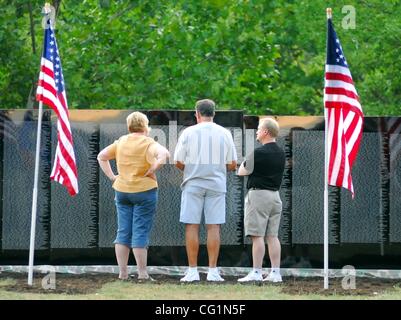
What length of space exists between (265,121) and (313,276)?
6.31ft

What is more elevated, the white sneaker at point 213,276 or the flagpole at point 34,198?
the flagpole at point 34,198

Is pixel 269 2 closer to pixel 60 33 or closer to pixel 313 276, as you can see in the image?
pixel 60 33

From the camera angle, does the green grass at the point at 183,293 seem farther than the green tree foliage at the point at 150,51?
No

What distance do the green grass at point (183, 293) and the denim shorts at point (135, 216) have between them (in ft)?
1.56

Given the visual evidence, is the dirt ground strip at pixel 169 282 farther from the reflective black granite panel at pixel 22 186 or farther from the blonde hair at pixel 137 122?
the blonde hair at pixel 137 122

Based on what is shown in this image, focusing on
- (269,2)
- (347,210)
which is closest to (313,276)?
(347,210)

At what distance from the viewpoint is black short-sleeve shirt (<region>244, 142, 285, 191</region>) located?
12.7 metres

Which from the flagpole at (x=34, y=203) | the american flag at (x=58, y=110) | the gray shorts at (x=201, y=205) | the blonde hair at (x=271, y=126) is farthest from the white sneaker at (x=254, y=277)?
the flagpole at (x=34, y=203)

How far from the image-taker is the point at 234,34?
22.8 m

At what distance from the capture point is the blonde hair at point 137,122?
41.7 ft

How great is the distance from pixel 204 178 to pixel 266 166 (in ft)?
2.07

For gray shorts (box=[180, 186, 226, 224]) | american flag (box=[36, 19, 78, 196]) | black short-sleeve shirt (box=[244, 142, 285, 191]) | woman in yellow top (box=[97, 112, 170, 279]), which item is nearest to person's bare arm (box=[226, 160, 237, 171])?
black short-sleeve shirt (box=[244, 142, 285, 191])

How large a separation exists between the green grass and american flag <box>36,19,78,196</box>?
1130 mm

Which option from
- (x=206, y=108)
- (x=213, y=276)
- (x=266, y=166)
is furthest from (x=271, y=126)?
(x=213, y=276)
